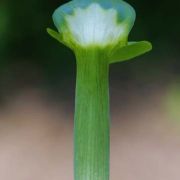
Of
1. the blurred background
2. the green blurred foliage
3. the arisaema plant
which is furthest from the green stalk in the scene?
the green blurred foliage

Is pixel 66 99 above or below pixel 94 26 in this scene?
above

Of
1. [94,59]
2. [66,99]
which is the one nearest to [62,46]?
[66,99]

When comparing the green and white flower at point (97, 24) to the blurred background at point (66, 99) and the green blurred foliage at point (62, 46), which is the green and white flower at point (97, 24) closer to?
the blurred background at point (66, 99)

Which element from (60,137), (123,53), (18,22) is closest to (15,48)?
(18,22)

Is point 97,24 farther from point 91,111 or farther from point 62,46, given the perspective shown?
point 62,46

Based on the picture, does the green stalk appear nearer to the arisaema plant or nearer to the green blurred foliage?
the arisaema plant

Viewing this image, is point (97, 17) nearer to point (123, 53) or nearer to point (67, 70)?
point (123, 53)
